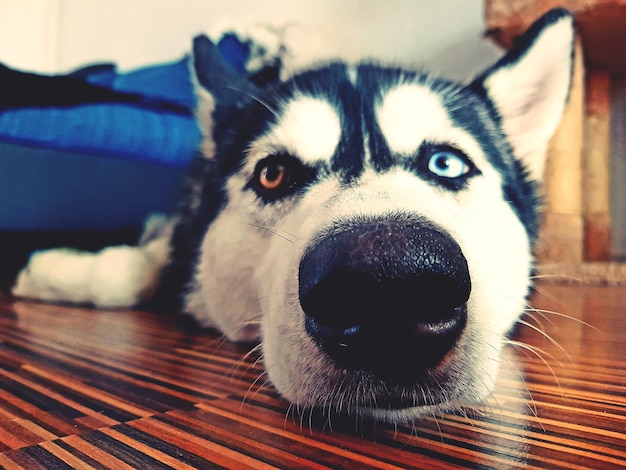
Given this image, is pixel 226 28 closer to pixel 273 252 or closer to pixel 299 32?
pixel 299 32

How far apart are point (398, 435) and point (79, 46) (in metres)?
6.40

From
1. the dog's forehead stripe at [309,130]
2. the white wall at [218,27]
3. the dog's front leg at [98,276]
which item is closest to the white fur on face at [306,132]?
the dog's forehead stripe at [309,130]

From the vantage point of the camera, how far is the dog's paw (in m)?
1.85

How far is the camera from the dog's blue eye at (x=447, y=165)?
1.16m

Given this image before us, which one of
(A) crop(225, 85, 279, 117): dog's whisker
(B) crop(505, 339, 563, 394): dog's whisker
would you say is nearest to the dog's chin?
(B) crop(505, 339, 563, 394): dog's whisker

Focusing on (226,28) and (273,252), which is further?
(226,28)

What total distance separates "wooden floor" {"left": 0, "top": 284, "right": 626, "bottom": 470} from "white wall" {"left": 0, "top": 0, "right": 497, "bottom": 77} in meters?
2.16

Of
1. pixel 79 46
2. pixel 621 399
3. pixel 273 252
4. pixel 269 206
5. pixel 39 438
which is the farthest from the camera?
pixel 79 46

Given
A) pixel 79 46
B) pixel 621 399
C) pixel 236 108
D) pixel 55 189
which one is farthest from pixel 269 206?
pixel 79 46

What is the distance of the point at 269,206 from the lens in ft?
3.99

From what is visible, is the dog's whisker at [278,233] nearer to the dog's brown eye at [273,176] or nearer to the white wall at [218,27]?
the dog's brown eye at [273,176]

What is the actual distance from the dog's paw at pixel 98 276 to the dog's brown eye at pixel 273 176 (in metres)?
0.81

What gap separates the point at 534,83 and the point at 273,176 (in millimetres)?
814

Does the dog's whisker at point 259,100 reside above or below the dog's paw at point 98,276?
above
